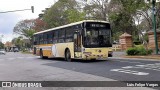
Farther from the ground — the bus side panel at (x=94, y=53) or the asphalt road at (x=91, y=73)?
the bus side panel at (x=94, y=53)

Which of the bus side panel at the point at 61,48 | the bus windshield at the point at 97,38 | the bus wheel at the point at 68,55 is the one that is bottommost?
the bus wheel at the point at 68,55

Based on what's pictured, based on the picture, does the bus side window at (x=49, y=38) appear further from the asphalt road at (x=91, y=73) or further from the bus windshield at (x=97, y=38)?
the asphalt road at (x=91, y=73)

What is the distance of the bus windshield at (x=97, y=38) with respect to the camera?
813 inches

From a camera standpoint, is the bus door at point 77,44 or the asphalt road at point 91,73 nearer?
the asphalt road at point 91,73

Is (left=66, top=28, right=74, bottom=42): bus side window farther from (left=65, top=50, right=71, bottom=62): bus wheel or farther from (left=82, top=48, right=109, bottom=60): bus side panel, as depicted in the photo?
(left=82, top=48, right=109, bottom=60): bus side panel

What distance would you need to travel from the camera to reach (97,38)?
68.6 feet

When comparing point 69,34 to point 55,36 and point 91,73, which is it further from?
point 91,73

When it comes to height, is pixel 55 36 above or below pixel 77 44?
above

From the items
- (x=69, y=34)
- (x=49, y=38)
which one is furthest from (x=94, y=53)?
(x=49, y=38)

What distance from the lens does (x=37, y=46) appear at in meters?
32.5

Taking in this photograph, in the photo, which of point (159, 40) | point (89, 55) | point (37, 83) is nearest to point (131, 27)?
point (159, 40)

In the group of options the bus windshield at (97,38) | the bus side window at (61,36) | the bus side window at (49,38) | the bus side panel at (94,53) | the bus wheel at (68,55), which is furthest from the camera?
the bus side window at (49,38)

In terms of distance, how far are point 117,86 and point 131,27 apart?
4888 cm

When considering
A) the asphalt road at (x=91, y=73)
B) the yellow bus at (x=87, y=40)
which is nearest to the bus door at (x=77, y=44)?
the yellow bus at (x=87, y=40)
